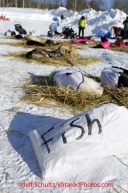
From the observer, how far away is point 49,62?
5398 mm

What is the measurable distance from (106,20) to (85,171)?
24.0 meters

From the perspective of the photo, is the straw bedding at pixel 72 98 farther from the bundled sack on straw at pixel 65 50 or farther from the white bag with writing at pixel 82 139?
the bundled sack on straw at pixel 65 50

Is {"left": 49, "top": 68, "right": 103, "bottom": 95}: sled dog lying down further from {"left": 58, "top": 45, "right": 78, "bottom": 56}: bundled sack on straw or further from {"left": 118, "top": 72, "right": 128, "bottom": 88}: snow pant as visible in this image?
{"left": 58, "top": 45, "right": 78, "bottom": 56}: bundled sack on straw

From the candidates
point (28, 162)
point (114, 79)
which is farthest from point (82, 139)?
point (114, 79)

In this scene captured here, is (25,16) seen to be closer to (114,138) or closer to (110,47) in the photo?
(110,47)

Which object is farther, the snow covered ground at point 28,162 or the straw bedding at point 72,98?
the straw bedding at point 72,98

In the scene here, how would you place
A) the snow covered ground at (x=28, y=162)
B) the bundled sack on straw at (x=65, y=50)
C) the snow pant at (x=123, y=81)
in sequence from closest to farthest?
the snow covered ground at (x=28, y=162), the snow pant at (x=123, y=81), the bundled sack on straw at (x=65, y=50)

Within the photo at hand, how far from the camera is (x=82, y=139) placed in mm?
1732

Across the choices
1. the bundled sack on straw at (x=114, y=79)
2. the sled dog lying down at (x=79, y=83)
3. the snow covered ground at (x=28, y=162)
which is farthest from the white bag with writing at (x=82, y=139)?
the bundled sack on straw at (x=114, y=79)

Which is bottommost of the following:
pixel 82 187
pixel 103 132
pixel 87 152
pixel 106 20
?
pixel 82 187

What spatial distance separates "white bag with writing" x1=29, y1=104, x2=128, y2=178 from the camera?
165cm

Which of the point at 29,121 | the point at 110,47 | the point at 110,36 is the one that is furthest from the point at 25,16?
the point at 29,121

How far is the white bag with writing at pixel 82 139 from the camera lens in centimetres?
165

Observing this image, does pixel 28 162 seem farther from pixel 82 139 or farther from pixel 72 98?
pixel 72 98
